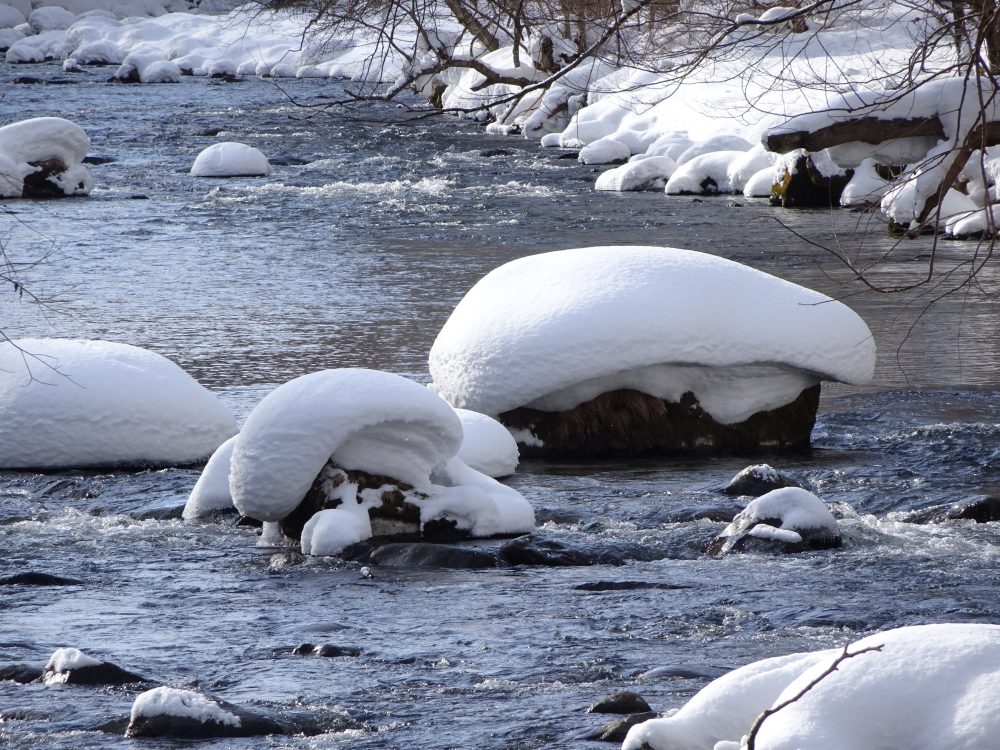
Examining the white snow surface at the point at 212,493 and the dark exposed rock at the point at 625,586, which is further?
the white snow surface at the point at 212,493

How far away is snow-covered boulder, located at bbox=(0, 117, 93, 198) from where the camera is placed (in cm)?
2309

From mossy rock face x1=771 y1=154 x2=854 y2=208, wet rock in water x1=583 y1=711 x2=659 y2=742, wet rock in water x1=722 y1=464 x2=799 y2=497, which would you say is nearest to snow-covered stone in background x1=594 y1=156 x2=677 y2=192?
mossy rock face x1=771 y1=154 x2=854 y2=208

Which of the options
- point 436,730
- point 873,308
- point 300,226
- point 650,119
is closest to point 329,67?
point 650,119

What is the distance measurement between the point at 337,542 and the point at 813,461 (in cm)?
326

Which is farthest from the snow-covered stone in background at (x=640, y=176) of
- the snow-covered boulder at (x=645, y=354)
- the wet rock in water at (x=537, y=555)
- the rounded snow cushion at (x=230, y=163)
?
the wet rock in water at (x=537, y=555)

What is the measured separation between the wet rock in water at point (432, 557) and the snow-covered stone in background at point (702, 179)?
1700 centimetres

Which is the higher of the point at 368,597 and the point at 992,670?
the point at 992,670

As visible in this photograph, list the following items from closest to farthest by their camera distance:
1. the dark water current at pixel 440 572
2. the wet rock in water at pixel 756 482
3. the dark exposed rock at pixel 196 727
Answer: the dark exposed rock at pixel 196 727 → the dark water current at pixel 440 572 → the wet rock in water at pixel 756 482

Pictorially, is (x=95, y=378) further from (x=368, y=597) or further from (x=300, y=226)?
(x=300, y=226)

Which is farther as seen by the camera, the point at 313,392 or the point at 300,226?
the point at 300,226

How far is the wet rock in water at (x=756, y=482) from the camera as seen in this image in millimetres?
7848

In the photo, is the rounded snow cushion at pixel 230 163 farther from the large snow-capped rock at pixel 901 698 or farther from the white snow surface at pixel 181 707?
the large snow-capped rock at pixel 901 698

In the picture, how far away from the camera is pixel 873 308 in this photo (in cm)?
1381

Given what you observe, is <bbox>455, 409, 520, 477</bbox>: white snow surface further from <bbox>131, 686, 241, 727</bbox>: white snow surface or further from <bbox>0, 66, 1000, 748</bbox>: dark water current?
<bbox>131, 686, 241, 727</bbox>: white snow surface
